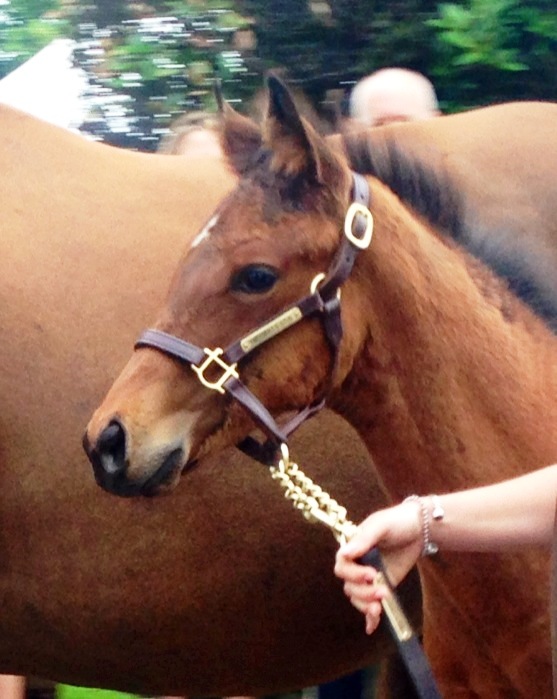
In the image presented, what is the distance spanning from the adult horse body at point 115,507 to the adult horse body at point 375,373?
1.74ft

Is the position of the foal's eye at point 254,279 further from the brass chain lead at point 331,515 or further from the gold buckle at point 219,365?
the brass chain lead at point 331,515

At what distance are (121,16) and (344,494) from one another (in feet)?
7.30

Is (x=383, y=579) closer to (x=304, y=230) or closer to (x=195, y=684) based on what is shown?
(x=304, y=230)

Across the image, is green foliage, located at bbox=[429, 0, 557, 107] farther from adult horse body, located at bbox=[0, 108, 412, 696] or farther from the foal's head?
the foal's head

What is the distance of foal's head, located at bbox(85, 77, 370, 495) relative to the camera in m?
2.19

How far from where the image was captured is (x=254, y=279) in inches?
86.6

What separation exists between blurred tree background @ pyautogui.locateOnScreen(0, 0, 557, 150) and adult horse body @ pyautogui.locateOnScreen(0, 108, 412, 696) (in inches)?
31.3

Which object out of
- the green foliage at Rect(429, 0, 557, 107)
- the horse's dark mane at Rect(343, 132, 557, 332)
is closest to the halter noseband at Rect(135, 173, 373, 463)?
the horse's dark mane at Rect(343, 132, 557, 332)

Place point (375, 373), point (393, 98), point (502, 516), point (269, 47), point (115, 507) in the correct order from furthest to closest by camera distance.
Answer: point (269, 47) < point (393, 98) < point (115, 507) < point (375, 373) < point (502, 516)

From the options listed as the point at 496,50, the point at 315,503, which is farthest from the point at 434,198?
the point at 496,50

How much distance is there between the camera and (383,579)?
187cm

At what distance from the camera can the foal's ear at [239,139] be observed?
2.39m

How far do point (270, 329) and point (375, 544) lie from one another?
480 mm

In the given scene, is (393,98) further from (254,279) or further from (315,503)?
(315,503)
